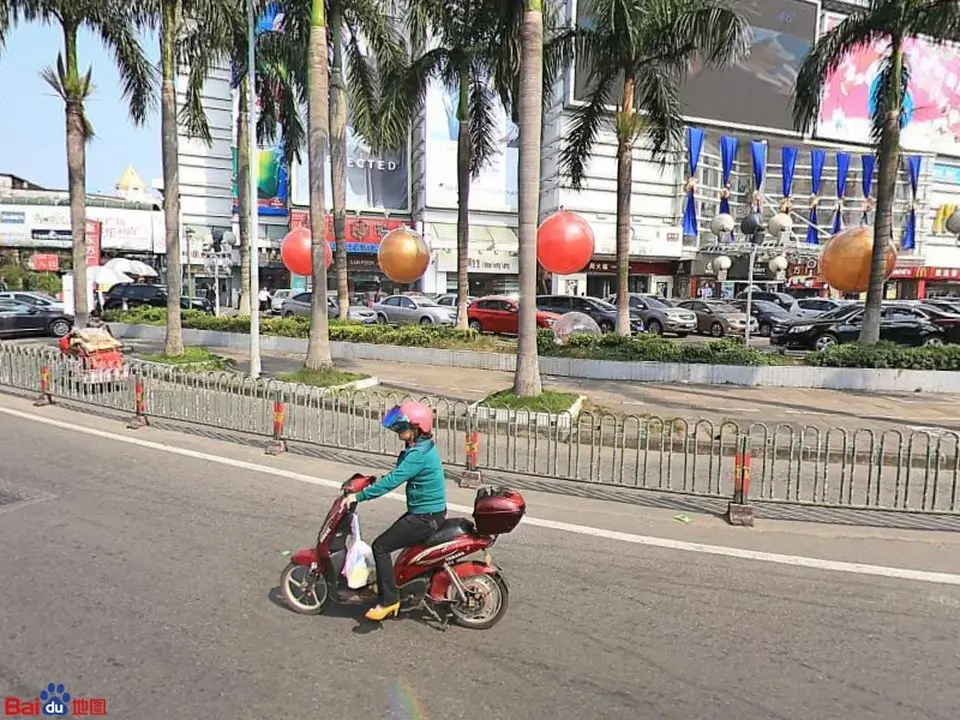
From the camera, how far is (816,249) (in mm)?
42500

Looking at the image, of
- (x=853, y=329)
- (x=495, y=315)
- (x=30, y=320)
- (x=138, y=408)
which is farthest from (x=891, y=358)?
(x=30, y=320)

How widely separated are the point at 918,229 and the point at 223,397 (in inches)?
2545

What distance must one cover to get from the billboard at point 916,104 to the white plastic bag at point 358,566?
65.1 meters

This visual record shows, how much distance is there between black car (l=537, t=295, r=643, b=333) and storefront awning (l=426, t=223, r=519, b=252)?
25536mm

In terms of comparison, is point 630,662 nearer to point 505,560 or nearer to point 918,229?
point 505,560

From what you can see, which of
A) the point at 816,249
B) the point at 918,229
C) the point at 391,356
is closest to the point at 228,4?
the point at 391,356

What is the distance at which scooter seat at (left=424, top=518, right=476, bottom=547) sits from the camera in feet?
13.3

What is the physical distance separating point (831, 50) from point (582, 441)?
11.3 m

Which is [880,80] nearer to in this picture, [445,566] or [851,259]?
[851,259]

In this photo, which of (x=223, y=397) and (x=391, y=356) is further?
(x=391, y=356)

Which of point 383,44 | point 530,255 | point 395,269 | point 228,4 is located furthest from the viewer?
point 395,269

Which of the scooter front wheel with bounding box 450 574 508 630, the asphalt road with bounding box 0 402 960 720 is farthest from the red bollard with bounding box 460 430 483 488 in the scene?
the scooter front wheel with bounding box 450 574 508 630

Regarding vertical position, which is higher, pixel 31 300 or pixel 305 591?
pixel 31 300

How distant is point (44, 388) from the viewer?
1108 centimetres
